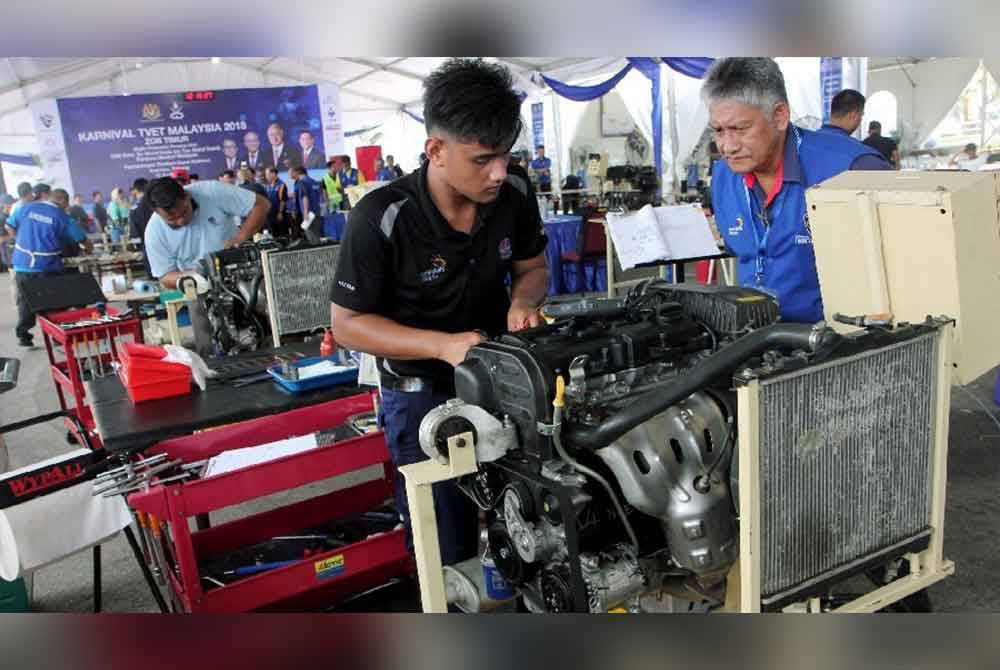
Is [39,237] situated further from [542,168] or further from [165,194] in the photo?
[542,168]

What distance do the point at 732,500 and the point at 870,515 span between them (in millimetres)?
310

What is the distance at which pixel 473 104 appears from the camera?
1.47 metres

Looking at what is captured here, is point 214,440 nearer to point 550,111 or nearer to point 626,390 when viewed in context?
point 626,390

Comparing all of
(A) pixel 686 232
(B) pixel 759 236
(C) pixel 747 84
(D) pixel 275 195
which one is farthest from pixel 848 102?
(D) pixel 275 195

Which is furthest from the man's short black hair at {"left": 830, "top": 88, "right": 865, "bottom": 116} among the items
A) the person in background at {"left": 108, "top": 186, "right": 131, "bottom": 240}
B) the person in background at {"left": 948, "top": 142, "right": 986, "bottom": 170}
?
the person in background at {"left": 108, "top": 186, "right": 131, "bottom": 240}

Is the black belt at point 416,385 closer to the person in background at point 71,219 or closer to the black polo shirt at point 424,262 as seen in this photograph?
the black polo shirt at point 424,262

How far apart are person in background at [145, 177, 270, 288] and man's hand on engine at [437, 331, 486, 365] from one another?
275 cm

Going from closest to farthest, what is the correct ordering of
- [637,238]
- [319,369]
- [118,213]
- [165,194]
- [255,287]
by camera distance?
[319,369], [637,238], [255,287], [165,194], [118,213]

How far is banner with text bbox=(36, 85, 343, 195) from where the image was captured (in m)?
10.9

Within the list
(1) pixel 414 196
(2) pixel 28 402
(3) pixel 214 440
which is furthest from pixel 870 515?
(2) pixel 28 402

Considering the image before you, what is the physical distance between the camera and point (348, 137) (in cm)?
1300

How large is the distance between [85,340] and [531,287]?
316 centimetres

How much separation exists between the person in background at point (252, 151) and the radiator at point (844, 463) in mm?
11740
